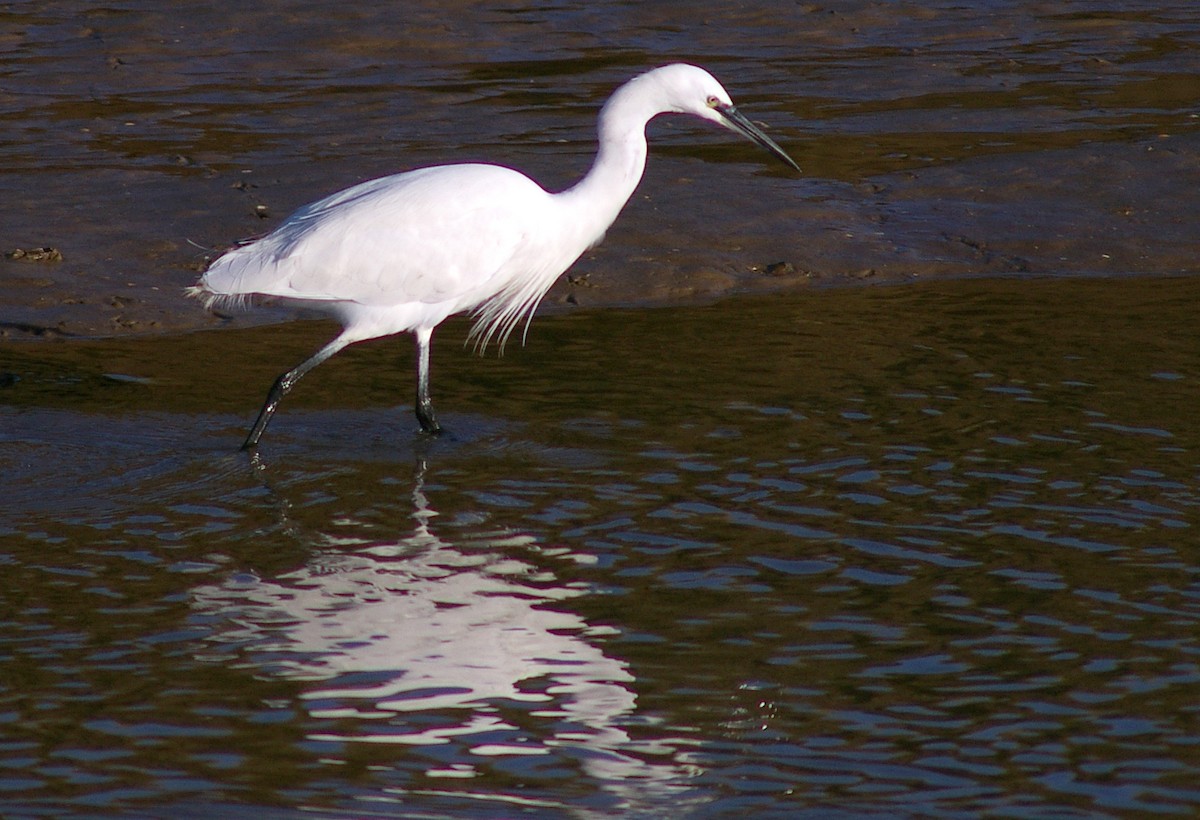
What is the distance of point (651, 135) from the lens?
10.8 meters

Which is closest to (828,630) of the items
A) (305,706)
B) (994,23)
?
(305,706)

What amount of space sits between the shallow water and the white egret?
0.48 m

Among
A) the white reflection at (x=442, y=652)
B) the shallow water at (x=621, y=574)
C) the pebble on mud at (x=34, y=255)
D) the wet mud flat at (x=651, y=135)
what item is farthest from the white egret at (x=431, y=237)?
the pebble on mud at (x=34, y=255)

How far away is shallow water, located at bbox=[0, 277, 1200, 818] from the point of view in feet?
12.5

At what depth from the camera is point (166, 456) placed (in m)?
6.26

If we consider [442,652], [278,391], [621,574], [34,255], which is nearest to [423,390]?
[278,391]

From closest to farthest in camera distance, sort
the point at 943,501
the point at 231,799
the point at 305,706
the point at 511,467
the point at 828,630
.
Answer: the point at 231,799 < the point at 305,706 < the point at 828,630 < the point at 943,501 < the point at 511,467

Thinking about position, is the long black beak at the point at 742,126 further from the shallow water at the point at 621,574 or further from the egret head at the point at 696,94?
the shallow water at the point at 621,574

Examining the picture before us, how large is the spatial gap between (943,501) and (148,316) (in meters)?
4.19

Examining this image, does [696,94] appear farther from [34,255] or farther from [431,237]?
[34,255]

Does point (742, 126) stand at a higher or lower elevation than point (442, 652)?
higher

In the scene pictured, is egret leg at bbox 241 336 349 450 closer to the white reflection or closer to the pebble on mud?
the white reflection

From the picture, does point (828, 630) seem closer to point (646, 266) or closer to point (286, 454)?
point (286, 454)

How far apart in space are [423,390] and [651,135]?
4677mm
